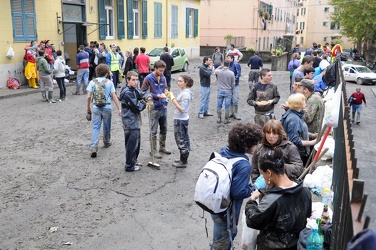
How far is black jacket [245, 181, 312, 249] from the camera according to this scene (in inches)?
113

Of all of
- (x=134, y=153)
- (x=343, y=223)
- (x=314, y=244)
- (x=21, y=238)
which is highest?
(x=343, y=223)

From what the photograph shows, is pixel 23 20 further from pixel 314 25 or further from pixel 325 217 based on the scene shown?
pixel 314 25

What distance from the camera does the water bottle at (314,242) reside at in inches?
112

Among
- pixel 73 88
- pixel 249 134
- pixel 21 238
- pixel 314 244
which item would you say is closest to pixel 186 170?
pixel 21 238

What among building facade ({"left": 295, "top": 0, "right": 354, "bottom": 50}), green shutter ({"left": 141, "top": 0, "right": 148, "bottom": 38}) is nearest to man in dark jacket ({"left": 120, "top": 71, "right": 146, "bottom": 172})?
green shutter ({"left": 141, "top": 0, "right": 148, "bottom": 38})

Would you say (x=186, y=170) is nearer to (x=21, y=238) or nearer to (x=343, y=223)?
(x=21, y=238)

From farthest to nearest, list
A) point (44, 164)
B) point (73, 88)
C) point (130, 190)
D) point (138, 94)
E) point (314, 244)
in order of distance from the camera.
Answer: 1. point (73, 88)
2. point (44, 164)
3. point (138, 94)
4. point (130, 190)
5. point (314, 244)

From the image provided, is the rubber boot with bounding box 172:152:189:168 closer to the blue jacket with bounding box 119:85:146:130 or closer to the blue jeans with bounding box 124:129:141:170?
the blue jeans with bounding box 124:129:141:170

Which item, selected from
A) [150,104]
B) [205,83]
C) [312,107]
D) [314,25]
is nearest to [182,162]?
[150,104]

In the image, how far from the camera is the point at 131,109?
259 inches

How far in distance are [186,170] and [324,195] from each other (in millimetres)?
3106

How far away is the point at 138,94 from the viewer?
21.8 ft

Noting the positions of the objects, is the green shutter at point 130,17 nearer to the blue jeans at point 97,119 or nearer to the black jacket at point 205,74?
the black jacket at point 205,74

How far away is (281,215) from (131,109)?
164 inches
